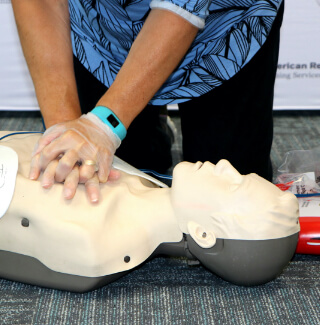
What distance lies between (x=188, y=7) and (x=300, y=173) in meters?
0.79

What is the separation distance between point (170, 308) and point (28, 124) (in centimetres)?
149

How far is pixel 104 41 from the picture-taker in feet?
5.39

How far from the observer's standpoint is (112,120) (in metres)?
1.30

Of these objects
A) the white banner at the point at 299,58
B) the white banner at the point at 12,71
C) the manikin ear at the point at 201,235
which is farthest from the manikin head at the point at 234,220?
the white banner at the point at 12,71

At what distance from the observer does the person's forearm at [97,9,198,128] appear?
50.8 inches

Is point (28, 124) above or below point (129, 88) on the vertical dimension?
below

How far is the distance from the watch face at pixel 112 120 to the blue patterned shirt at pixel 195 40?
1.21 feet

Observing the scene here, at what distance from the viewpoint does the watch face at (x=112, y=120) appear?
1.29m

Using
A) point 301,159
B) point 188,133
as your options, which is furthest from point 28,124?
point 301,159

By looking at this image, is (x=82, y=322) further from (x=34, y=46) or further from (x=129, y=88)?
(x=34, y=46)

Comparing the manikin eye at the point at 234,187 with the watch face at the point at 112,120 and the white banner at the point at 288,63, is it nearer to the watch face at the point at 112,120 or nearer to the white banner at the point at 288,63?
the watch face at the point at 112,120

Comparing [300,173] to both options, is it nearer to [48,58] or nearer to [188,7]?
[188,7]

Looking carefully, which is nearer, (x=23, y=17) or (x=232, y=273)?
(x=232, y=273)

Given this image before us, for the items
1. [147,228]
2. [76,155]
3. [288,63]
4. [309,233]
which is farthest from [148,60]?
[288,63]
